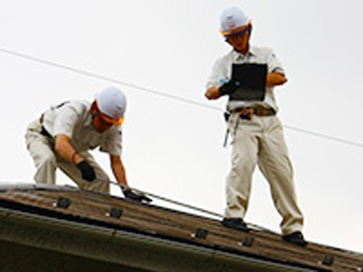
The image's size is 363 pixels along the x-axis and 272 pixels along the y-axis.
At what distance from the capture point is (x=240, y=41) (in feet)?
20.3

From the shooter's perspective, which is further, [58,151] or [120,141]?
[120,141]

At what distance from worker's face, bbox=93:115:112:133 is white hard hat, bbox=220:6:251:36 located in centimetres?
153

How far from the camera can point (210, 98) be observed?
607 centimetres

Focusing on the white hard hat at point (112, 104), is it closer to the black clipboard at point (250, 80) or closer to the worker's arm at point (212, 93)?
the worker's arm at point (212, 93)

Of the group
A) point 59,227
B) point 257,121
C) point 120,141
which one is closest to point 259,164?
point 257,121

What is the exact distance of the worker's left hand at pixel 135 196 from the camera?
6.65m

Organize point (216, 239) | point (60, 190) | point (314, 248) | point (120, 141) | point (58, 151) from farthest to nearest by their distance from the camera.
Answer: point (120, 141), point (58, 151), point (314, 248), point (60, 190), point (216, 239)

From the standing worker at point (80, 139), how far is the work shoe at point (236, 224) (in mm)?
1125

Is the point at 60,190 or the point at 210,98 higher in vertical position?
the point at 210,98

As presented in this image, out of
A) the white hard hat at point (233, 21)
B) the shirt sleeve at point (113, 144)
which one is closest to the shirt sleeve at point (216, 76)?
the white hard hat at point (233, 21)

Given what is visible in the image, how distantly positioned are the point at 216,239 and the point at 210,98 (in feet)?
5.86

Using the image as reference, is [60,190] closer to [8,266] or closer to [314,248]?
[8,266]

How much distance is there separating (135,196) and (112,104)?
92 cm

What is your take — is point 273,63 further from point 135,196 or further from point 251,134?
point 135,196
